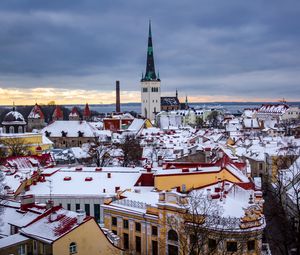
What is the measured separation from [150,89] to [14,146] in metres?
106

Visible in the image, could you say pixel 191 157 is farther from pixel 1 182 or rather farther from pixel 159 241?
pixel 159 241

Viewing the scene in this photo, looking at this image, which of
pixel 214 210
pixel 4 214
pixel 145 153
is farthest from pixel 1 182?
pixel 145 153

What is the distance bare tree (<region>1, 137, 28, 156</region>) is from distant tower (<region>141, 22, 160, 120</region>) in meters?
103

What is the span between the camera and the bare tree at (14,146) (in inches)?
3014

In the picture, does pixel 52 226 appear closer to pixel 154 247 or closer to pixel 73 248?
pixel 73 248

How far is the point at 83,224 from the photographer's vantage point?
87.1 feet

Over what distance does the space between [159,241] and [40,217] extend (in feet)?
26.1

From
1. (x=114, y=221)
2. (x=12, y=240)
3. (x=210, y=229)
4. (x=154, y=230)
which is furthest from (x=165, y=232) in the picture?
(x=12, y=240)

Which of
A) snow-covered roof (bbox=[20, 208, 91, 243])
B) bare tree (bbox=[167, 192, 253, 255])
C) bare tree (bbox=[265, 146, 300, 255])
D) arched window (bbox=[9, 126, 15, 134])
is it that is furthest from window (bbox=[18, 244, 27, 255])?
arched window (bbox=[9, 126, 15, 134])

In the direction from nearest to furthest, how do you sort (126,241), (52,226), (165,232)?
(52,226) → (165,232) → (126,241)

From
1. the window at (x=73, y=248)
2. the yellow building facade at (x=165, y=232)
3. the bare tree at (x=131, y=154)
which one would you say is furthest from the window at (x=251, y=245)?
the bare tree at (x=131, y=154)

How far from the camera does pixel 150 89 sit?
18025 cm

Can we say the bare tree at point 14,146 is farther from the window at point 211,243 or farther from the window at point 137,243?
the window at point 211,243

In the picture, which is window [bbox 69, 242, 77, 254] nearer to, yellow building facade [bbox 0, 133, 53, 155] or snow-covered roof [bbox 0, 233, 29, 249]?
snow-covered roof [bbox 0, 233, 29, 249]
